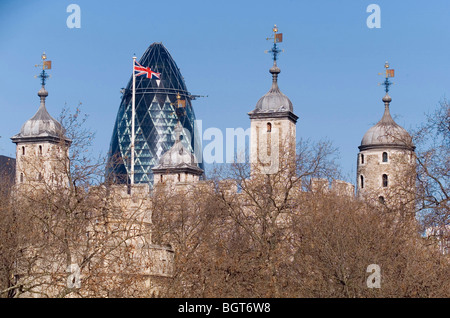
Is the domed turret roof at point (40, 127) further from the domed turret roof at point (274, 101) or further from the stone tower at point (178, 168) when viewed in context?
the domed turret roof at point (274, 101)

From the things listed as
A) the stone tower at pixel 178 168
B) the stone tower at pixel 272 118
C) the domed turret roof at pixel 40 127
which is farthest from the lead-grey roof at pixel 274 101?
the domed turret roof at pixel 40 127

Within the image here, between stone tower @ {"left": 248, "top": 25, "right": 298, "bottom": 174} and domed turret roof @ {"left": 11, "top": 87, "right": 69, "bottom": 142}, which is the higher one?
domed turret roof @ {"left": 11, "top": 87, "right": 69, "bottom": 142}

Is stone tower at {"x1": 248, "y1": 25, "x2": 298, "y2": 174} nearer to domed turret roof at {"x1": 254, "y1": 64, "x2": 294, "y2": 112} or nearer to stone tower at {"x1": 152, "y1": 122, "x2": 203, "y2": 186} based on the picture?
domed turret roof at {"x1": 254, "y1": 64, "x2": 294, "y2": 112}

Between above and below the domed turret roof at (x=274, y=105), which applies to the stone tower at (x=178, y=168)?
below

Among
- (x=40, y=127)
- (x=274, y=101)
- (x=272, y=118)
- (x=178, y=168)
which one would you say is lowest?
(x=178, y=168)

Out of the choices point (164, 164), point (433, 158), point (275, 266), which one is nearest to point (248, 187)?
point (275, 266)

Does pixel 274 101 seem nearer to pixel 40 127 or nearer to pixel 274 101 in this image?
pixel 274 101

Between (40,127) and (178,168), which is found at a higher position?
(40,127)

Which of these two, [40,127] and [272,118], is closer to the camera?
[272,118]

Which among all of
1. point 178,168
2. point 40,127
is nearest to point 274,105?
point 178,168

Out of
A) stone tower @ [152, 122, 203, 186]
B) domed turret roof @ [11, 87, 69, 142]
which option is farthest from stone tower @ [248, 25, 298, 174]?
domed turret roof @ [11, 87, 69, 142]
